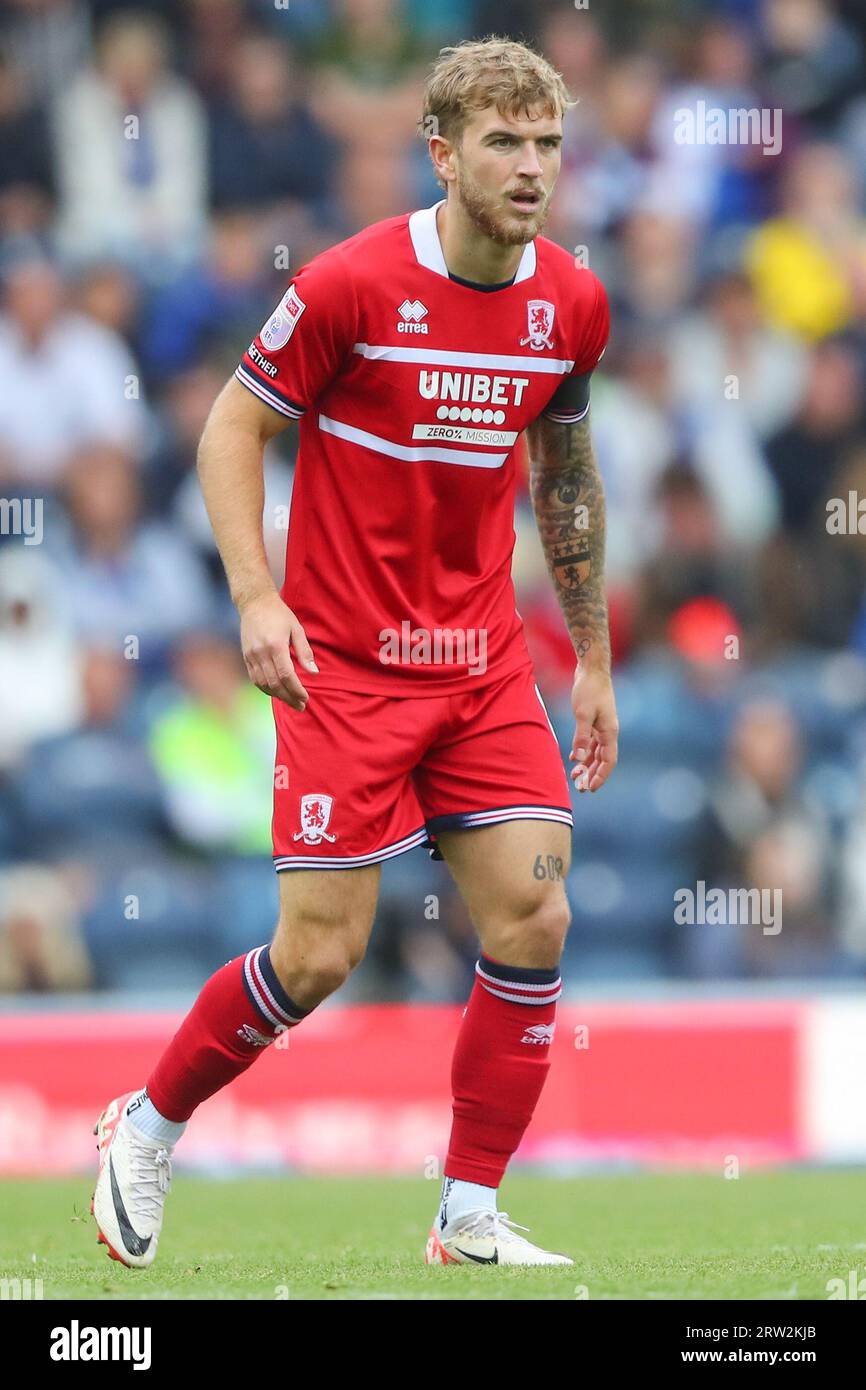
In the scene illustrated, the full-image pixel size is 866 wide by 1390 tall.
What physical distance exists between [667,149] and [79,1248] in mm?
8262

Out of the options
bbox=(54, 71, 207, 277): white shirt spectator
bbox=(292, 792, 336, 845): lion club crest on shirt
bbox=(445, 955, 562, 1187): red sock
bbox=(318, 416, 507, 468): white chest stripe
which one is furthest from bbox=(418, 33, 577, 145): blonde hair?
bbox=(54, 71, 207, 277): white shirt spectator

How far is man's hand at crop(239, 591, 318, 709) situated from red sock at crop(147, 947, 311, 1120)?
2.16ft

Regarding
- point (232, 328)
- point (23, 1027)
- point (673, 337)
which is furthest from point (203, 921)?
point (673, 337)

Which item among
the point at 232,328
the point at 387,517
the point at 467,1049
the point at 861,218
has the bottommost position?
the point at 467,1049

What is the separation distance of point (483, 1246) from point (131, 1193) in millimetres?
821

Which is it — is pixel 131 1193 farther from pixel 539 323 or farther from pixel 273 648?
pixel 539 323

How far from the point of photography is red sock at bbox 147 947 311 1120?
17.0ft

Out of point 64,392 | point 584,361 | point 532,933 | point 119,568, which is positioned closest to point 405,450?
point 584,361

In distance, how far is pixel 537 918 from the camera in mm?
5230

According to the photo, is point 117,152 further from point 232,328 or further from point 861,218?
point 861,218

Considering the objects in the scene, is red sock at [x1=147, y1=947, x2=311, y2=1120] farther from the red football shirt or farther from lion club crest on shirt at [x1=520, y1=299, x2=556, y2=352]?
lion club crest on shirt at [x1=520, y1=299, x2=556, y2=352]


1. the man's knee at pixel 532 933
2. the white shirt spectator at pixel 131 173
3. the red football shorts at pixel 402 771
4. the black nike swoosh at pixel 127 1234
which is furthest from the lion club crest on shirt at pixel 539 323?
the white shirt spectator at pixel 131 173

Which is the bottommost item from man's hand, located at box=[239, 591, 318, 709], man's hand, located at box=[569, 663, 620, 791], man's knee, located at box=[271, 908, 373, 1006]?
man's knee, located at box=[271, 908, 373, 1006]

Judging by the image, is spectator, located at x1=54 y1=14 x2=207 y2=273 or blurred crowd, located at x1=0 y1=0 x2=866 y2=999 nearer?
blurred crowd, located at x1=0 y1=0 x2=866 y2=999
